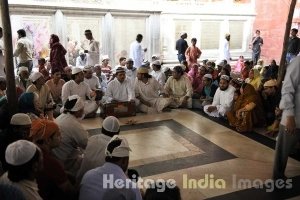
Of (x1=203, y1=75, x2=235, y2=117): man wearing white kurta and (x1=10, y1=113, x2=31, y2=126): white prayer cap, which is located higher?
(x1=10, y1=113, x2=31, y2=126): white prayer cap

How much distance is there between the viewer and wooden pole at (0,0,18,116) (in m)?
3.35

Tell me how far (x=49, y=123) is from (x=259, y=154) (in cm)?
312

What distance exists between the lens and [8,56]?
342 cm

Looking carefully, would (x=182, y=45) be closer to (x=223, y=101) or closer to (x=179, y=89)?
(x=179, y=89)

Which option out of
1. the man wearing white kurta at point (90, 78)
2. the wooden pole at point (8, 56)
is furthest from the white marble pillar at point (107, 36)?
the wooden pole at point (8, 56)

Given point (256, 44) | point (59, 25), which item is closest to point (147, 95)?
point (59, 25)

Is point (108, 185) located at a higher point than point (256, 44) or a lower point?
lower

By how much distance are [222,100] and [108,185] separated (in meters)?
4.36

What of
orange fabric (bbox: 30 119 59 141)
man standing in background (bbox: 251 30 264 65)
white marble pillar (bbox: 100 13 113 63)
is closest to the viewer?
orange fabric (bbox: 30 119 59 141)

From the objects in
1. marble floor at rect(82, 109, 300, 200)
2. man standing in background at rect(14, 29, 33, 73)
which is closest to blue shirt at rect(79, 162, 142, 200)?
marble floor at rect(82, 109, 300, 200)

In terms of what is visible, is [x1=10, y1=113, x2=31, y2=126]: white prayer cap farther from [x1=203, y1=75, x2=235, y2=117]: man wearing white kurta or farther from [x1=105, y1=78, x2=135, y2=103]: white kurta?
[x1=203, y1=75, x2=235, y2=117]: man wearing white kurta

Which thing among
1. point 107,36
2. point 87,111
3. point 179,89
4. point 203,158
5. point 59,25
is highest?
point 59,25

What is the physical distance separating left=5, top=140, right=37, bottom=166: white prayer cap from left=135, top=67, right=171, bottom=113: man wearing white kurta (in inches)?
186

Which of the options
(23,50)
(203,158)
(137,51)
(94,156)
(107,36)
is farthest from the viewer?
(107,36)
